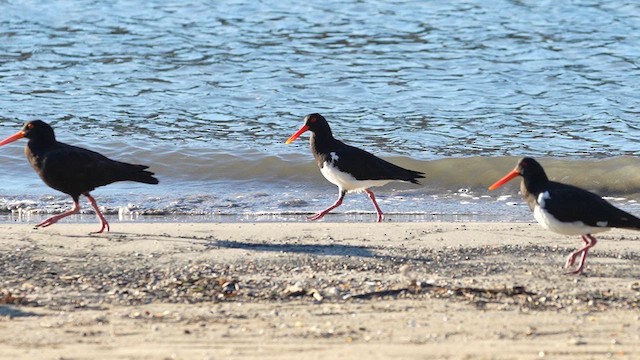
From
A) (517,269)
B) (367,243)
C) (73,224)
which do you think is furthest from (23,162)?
(517,269)

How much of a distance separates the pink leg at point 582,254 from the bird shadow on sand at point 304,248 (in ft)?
3.90

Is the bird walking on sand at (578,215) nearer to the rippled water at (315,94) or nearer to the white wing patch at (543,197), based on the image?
the white wing patch at (543,197)

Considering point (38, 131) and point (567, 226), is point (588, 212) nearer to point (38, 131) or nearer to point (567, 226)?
point (567, 226)

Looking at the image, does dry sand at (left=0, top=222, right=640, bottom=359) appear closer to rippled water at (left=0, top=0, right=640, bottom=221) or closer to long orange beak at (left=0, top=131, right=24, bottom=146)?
long orange beak at (left=0, top=131, right=24, bottom=146)

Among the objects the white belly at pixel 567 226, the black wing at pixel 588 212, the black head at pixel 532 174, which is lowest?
the white belly at pixel 567 226

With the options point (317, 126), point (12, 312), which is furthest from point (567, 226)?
point (12, 312)

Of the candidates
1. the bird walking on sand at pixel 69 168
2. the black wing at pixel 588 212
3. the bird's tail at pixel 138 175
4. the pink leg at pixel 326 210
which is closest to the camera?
the black wing at pixel 588 212

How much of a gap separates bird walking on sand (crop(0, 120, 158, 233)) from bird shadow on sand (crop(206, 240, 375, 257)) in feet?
3.47

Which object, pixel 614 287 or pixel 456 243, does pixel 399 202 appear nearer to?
pixel 456 243

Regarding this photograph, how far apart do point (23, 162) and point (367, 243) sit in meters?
4.85

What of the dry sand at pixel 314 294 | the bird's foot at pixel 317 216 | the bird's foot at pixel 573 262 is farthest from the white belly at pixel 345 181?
the bird's foot at pixel 573 262

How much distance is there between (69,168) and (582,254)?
357 cm

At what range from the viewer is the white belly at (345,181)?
354 inches

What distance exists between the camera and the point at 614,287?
6141 mm
